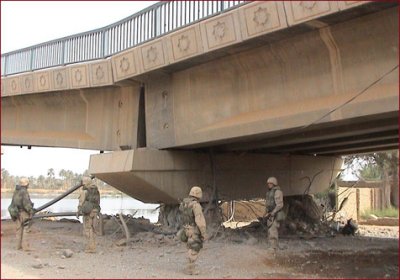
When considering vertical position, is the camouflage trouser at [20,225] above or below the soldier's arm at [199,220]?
below

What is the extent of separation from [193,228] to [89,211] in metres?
3.45

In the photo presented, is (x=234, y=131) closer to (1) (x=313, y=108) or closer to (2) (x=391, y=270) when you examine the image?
(1) (x=313, y=108)

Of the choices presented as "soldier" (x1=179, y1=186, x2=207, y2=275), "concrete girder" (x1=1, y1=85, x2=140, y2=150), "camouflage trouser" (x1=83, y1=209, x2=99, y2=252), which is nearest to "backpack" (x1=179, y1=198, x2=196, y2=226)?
"soldier" (x1=179, y1=186, x2=207, y2=275)

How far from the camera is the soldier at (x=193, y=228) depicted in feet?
27.7

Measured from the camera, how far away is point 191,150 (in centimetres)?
1348

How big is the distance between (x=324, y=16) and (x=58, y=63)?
9096 millimetres

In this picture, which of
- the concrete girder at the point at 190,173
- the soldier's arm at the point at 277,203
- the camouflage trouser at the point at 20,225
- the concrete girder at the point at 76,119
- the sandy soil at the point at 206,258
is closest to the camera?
the sandy soil at the point at 206,258

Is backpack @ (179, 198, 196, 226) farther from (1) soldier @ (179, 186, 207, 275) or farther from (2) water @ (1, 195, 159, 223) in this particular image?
(2) water @ (1, 195, 159, 223)

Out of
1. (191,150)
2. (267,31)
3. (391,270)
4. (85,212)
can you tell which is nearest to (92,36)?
(191,150)

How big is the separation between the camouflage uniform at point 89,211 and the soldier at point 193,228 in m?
3.17

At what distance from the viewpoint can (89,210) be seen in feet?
36.1

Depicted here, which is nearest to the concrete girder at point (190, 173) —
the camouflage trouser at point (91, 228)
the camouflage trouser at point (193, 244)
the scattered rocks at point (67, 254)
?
the camouflage trouser at point (91, 228)

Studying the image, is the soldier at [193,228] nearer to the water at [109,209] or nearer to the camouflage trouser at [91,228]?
the camouflage trouser at [91,228]

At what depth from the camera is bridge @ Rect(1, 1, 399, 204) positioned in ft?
27.6
